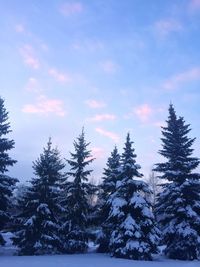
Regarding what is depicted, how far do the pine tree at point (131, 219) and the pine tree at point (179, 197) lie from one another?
201cm

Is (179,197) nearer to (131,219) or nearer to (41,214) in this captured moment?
(131,219)

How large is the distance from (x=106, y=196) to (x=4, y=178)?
11257 mm

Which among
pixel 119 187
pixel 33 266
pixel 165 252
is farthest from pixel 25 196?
pixel 165 252

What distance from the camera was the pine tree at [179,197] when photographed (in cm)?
2413

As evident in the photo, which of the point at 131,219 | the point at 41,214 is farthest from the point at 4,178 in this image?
the point at 131,219

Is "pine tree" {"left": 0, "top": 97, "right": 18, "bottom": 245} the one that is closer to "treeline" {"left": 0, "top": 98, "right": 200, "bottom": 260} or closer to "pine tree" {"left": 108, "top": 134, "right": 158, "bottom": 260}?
"treeline" {"left": 0, "top": 98, "right": 200, "bottom": 260}

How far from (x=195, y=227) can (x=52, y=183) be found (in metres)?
13.3

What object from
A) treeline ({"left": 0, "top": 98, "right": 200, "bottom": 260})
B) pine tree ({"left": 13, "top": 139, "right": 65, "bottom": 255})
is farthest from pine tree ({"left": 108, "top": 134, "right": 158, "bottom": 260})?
pine tree ({"left": 13, "top": 139, "right": 65, "bottom": 255})

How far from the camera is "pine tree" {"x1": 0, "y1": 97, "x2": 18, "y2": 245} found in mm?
23562

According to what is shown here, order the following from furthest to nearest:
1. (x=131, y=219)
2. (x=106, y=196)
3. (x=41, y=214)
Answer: (x=106, y=196) → (x=41, y=214) → (x=131, y=219)

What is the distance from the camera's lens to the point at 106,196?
30.8 meters

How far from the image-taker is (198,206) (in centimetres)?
2525

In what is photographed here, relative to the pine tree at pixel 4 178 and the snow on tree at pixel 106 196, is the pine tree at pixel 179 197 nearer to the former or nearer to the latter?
the snow on tree at pixel 106 196

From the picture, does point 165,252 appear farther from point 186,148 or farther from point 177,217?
point 186,148
